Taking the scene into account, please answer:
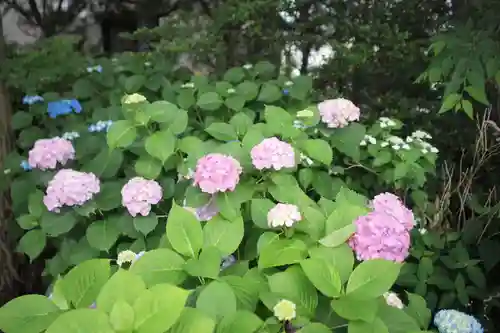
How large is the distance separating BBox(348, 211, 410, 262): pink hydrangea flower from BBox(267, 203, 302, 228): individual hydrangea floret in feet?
0.31

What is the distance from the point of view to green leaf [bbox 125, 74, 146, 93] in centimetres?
186

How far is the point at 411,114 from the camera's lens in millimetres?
2467

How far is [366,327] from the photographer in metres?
0.63

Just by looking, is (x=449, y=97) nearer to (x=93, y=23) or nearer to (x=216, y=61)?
(x=216, y=61)

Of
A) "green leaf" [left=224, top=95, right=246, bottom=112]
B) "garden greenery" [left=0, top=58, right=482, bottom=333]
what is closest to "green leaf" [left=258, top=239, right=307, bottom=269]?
"garden greenery" [left=0, top=58, right=482, bottom=333]

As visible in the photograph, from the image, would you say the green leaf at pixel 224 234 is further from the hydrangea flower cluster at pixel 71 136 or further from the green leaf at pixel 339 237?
the hydrangea flower cluster at pixel 71 136

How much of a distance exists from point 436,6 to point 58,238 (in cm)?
201

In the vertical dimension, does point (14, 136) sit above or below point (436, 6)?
below

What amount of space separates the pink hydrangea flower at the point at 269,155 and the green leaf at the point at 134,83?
96 cm

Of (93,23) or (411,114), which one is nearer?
(411,114)

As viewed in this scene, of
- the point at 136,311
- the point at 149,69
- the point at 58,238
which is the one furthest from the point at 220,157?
the point at 149,69

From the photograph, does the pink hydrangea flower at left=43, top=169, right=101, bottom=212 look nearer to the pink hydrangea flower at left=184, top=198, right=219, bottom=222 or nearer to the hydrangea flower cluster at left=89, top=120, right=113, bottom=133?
the hydrangea flower cluster at left=89, top=120, right=113, bottom=133

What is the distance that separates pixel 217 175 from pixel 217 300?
0.29 metres

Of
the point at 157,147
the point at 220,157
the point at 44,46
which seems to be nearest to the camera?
the point at 220,157
